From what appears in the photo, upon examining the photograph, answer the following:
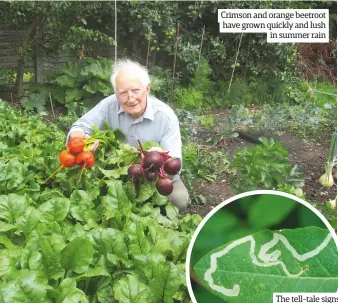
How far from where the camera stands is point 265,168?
1.85m

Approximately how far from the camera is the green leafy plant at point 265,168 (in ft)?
6.09

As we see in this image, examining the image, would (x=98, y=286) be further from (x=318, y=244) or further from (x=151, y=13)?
(x=151, y=13)

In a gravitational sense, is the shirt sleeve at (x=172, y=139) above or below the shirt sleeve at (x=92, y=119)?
below

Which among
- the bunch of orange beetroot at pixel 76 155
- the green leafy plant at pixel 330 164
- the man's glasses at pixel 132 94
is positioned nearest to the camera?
the bunch of orange beetroot at pixel 76 155

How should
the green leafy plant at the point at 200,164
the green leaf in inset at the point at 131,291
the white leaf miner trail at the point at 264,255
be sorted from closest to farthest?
the white leaf miner trail at the point at 264,255, the green leaf in inset at the point at 131,291, the green leafy plant at the point at 200,164

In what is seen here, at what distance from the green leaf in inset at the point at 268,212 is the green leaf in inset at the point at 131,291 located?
10.9 inches

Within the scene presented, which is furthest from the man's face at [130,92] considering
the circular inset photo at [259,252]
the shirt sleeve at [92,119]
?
the circular inset photo at [259,252]

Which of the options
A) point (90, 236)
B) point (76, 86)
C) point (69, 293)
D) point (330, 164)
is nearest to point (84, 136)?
point (90, 236)

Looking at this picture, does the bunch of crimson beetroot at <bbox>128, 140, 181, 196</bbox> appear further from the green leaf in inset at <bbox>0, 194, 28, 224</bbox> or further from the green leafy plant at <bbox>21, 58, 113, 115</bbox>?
the green leafy plant at <bbox>21, 58, 113, 115</bbox>

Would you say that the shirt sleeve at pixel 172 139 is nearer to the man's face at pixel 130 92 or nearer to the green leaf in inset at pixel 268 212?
the man's face at pixel 130 92

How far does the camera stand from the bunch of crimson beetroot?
1.50 metres

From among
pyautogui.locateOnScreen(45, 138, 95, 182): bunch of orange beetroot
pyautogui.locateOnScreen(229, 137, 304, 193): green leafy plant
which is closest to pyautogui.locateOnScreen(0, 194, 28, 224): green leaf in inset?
pyautogui.locateOnScreen(45, 138, 95, 182): bunch of orange beetroot

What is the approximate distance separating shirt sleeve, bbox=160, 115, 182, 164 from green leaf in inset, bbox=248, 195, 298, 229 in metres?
0.82

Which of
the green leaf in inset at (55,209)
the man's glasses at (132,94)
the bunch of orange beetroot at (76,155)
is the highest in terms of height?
the man's glasses at (132,94)
